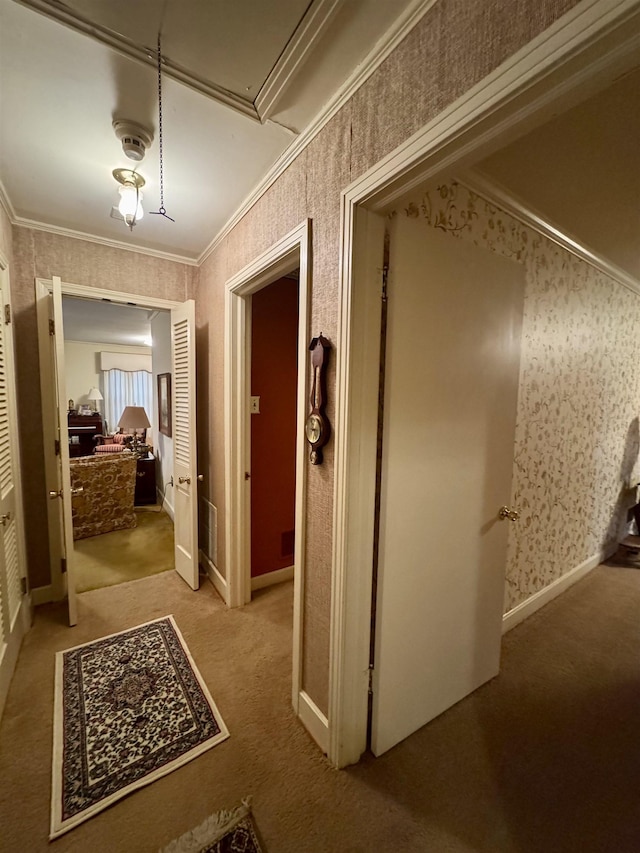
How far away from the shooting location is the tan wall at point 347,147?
2.46ft

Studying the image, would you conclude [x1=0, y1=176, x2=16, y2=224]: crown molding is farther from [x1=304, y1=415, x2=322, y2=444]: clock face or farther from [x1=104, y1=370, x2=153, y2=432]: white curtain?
[x1=104, y1=370, x2=153, y2=432]: white curtain

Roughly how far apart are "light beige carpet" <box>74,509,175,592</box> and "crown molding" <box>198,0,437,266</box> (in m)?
2.79

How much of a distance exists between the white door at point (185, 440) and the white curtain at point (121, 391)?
5470 millimetres

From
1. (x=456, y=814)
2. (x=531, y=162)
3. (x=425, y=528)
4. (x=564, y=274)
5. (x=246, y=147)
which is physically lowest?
(x=456, y=814)

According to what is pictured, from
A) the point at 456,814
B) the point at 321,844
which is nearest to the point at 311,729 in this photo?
the point at 321,844

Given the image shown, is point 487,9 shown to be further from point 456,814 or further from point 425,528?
point 456,814

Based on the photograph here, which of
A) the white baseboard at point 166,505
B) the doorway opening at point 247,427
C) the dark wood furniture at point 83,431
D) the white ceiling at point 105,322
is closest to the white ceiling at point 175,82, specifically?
the doorway opening at point 247,427

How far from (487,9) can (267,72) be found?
720 mm

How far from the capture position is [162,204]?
6.30ft

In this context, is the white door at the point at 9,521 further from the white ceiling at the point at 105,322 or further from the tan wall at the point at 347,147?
the white ceiling at the point at 105,322

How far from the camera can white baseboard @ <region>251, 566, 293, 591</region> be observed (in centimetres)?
256

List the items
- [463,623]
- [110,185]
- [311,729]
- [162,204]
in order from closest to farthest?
[311,729]
[463,623]
[110,185]
[162,204]

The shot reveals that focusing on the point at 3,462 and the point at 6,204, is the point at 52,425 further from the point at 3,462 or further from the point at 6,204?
the point at 6,204

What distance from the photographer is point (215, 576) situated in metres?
2.54
